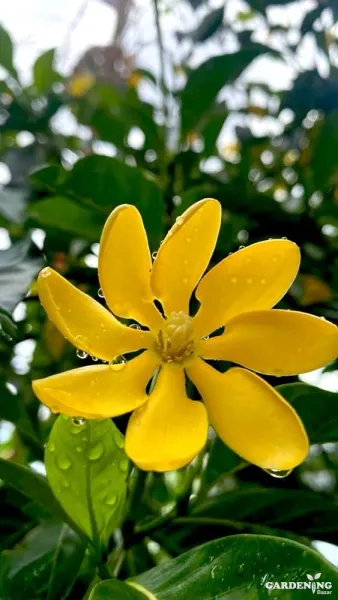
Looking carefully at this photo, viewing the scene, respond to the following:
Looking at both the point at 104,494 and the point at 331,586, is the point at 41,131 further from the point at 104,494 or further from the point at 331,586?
the point at 331,586

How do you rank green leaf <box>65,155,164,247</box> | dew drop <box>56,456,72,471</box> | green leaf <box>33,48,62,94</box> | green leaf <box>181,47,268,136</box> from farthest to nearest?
green leaf <box>33,48,62,94</box> → green leaf <box>181,47,268,136</box> → green leaf <box>65,155,164,247</box> → dew drop <box>56,456,72,471</box>

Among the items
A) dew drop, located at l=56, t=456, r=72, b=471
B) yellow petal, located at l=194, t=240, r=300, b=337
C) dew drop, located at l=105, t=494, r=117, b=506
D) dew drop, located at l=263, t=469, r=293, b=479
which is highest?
yellow petal, located at l=194, t=240, r=300, b=337

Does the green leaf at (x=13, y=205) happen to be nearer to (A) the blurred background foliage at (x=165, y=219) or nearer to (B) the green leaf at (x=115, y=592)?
(A) the blurred background foliage at (x=165, y=219)

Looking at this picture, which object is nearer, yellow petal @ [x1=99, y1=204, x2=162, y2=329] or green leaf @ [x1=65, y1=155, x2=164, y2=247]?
yellow petal @ [x1=99, y1=204, x2=162, y2=329]

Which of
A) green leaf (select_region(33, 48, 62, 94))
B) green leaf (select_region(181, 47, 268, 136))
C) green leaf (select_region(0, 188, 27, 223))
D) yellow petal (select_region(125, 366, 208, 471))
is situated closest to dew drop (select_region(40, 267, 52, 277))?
yellow petal (select_region(125, 366, 208, 471))

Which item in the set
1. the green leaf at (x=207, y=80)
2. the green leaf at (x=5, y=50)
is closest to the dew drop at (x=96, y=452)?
the green leaf at (x=207, y=80)

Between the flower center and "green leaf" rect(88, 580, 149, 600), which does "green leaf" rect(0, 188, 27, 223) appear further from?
"green leaf" rect(88, 580, 149, 600)
